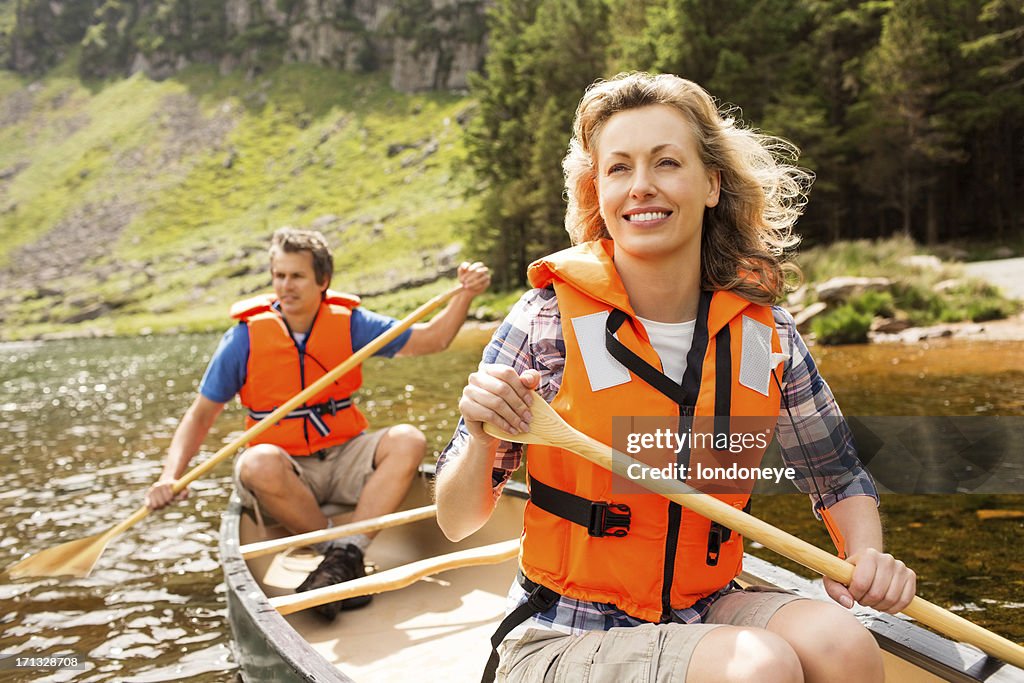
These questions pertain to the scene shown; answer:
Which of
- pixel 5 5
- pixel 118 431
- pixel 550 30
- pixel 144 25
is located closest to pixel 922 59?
pixel 550 30

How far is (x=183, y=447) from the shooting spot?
4.01 metres

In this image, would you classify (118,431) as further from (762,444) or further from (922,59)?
(922,59)

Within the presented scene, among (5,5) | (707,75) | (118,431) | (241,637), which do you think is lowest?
(118,431)

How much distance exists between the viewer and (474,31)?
72.1 m

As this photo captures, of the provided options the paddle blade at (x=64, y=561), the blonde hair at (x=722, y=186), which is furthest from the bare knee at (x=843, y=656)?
the paddle blade at (x=64, y=561)

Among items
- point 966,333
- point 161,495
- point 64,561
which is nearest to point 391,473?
point 161,495

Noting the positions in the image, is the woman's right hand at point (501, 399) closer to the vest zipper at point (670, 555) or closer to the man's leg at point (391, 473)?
the vest zipper at point (670, 555)

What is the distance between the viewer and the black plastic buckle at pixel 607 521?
1.70 meters

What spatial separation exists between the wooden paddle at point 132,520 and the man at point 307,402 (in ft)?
0.44

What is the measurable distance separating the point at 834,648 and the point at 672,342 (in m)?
0.73

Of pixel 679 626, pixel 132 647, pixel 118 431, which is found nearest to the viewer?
pixel 679 626

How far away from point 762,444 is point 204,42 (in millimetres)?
104811

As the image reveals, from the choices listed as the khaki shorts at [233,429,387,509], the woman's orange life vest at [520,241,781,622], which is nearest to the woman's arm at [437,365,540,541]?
the woman's orange life vest at [520,241,781,622]

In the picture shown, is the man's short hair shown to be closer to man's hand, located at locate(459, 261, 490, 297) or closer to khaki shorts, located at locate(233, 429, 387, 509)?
man's hand, located at locate(459, 261, 490, 297)
